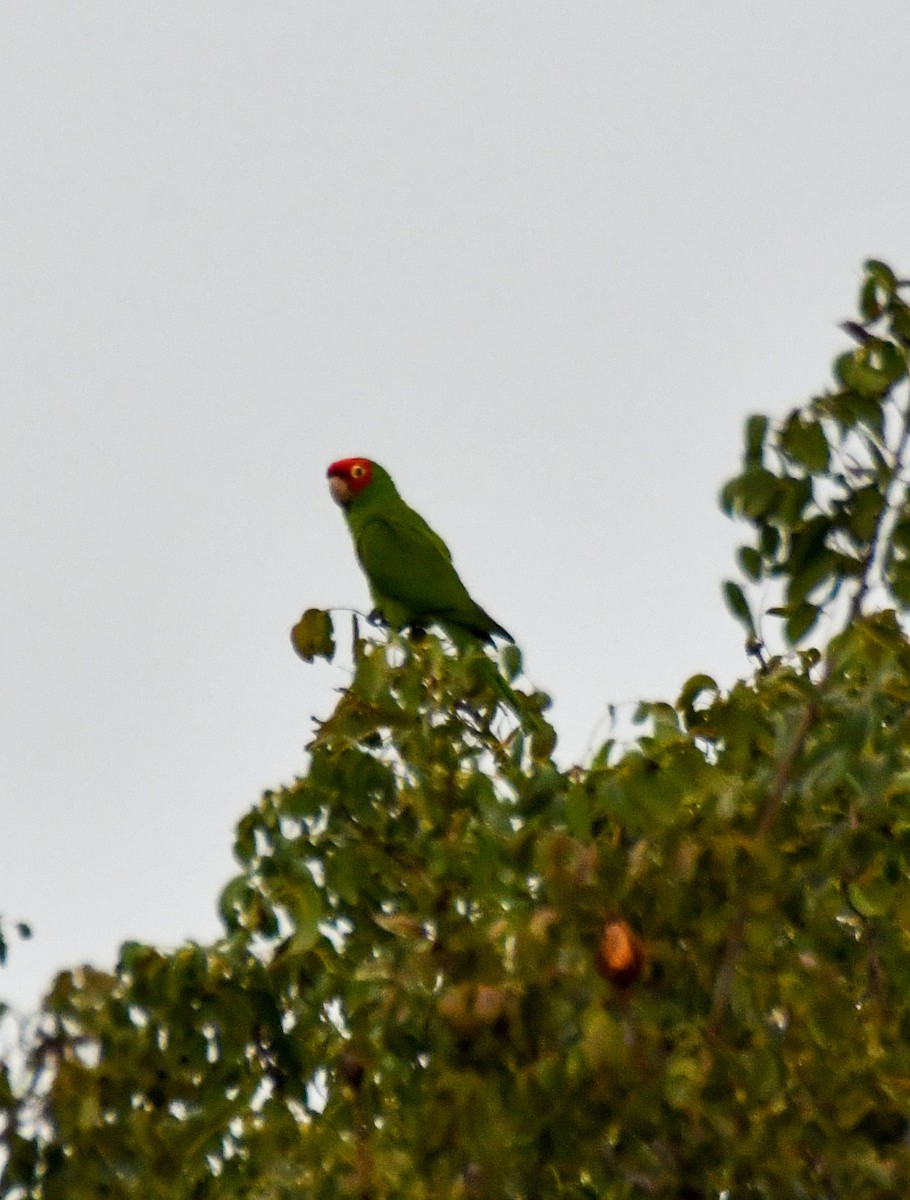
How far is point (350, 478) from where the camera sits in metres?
7.19

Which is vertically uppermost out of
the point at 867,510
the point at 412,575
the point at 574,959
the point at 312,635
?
the point at 412,575

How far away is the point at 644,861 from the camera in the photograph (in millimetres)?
2041

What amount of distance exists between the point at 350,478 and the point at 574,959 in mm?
5354

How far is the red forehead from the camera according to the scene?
283 inches

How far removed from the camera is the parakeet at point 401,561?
248 inches

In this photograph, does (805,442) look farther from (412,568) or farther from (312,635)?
(412,568)

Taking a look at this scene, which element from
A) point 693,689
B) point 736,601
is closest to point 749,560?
point 736,601

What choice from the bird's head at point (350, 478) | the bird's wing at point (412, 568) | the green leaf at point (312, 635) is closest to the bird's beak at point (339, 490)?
the bird's head at point (350, 478)

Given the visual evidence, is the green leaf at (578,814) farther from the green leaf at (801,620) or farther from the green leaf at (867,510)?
the green leaf at (867,510)

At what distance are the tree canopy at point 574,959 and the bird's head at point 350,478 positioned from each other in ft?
14.4

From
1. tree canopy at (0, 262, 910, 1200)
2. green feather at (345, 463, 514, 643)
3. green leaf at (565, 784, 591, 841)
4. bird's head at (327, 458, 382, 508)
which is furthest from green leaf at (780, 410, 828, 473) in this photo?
bird's head at (327, 458, 382, 508)

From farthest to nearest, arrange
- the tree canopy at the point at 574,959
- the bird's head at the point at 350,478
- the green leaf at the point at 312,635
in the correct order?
the bird's head at the point at 350,478 → the green leaf at the point at 312,635 → the tree canopy at the point at 574,959

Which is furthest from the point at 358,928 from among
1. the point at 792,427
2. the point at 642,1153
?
the point at 792,427

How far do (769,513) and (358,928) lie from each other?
3.20ft
